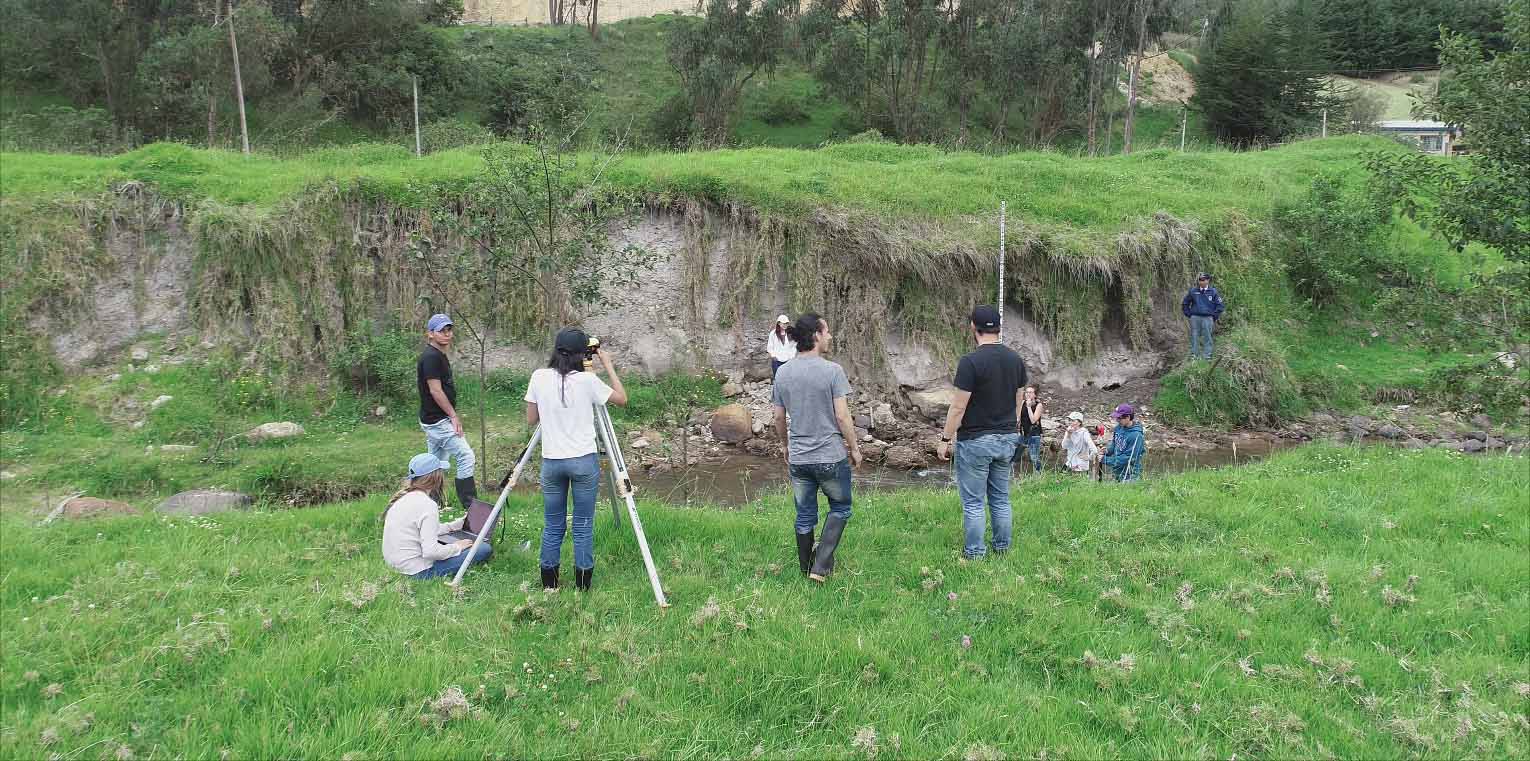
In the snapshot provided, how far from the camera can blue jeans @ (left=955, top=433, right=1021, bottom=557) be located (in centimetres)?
605

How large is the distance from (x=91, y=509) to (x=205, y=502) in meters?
1.46

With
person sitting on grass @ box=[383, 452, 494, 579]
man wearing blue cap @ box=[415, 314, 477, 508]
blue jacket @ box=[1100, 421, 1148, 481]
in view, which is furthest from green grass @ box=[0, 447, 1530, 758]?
blue jacket @ box=[1100, 421, 1148, 481]

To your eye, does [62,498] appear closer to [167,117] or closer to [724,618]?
[724,618]

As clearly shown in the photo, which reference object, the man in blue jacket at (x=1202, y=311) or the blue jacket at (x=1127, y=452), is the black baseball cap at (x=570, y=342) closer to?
the blue jacket at (x=1127, y=452)

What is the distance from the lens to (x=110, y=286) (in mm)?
14078

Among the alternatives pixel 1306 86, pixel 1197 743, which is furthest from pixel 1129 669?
pixel 1306 86

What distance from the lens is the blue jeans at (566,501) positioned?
5406 millimetres

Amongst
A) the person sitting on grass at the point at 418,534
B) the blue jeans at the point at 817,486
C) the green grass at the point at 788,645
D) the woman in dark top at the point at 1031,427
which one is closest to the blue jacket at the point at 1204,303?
the woman in dark top at the point at 1031,427

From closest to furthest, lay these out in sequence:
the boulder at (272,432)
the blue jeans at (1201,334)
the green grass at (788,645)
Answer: the green grass at (788,645) → the boulder at (272,432) → the blue jeans at (1201,334)

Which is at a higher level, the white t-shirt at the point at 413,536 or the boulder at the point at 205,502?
the white t-shirt at the point at 413,536

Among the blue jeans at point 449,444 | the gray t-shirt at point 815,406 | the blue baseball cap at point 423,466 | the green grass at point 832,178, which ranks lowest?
the blue jeans at point 449,444

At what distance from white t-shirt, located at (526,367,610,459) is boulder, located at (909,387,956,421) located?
37.7 feet

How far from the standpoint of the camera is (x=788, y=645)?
14.9ft

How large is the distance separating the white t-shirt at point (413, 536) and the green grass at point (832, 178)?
9725mm
